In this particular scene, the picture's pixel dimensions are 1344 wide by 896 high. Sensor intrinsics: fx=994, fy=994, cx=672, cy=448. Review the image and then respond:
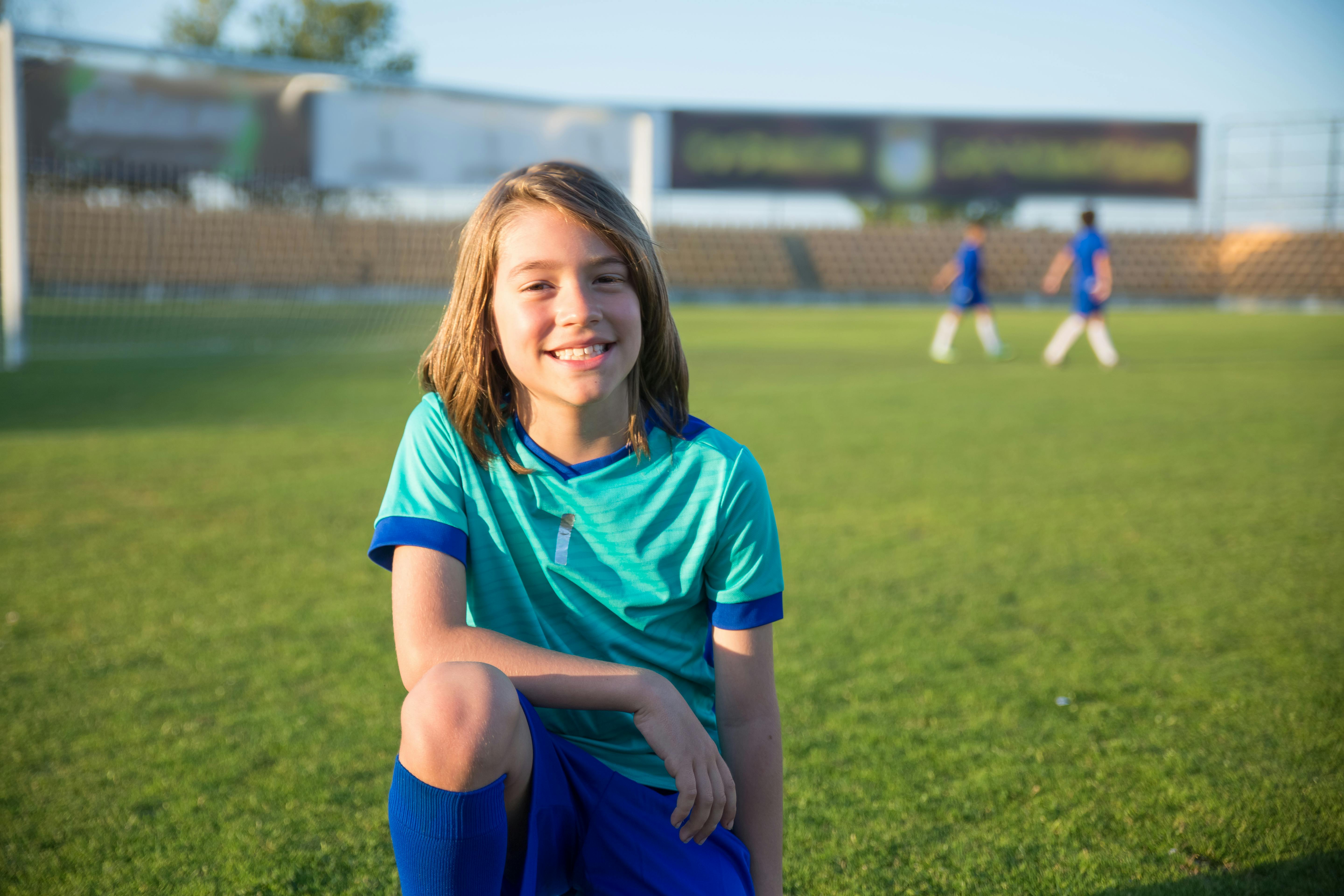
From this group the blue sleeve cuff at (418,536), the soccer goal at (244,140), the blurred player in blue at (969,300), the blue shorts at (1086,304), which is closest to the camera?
the blue sleeve cuff at (418,536)

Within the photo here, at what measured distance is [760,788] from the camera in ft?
4.97

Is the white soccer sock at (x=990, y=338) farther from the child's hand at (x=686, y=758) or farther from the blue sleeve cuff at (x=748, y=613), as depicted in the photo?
the child's hand at (x=686, y=758)

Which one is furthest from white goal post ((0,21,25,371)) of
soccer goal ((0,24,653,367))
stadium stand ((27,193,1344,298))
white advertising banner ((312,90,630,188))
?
stadium stand ((27,193,1344,298))

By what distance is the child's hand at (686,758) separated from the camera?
1284 millimetres

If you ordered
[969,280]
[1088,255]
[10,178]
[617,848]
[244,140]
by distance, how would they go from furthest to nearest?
[969,280] → [1088,255] → [244,140] → [10,178] → [617,848]

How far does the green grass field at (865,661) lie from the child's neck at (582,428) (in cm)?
103

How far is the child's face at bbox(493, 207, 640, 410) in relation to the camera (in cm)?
145

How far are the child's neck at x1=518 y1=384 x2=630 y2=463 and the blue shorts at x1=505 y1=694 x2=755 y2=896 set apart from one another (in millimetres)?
422

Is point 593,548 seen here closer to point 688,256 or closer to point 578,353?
point 578,353

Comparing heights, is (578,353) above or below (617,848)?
above

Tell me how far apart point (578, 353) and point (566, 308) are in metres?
0.07

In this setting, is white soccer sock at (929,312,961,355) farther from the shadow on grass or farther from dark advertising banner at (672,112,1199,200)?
dark advertising banner at (672,112,1199,200)

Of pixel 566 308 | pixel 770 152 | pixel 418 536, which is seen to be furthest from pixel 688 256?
pixel 418 536

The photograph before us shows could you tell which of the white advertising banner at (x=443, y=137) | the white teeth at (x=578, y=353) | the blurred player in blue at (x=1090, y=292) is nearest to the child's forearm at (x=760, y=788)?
the white teeth at (x=578, y=353)
